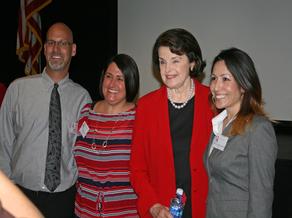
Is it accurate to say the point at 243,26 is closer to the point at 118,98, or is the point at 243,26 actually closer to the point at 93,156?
the point at 118,98

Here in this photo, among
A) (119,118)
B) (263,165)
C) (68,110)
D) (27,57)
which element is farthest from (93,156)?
(27,57)

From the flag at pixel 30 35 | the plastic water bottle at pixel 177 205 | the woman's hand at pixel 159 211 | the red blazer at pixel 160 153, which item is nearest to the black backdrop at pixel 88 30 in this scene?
the flag at pixel 30 35

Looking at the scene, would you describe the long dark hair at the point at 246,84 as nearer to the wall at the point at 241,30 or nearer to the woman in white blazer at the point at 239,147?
the woman in white blazer at the point at 239,147

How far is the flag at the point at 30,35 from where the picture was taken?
4.86m

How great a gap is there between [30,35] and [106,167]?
337 centimetres

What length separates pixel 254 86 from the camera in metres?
1.79

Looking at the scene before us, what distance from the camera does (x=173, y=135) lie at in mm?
2037

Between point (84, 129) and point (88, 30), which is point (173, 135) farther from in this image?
point (88, 30)

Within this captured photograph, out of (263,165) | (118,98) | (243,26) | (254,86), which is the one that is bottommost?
(263,165)

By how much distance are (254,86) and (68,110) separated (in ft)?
4.38

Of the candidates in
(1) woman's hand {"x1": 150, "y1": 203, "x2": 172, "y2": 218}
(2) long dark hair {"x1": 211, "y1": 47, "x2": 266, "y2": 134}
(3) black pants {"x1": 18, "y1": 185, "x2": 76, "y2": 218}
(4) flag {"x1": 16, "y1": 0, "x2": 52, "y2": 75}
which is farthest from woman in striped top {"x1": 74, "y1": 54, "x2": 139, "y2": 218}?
(4) flag {"x1": 16, "y1": 0, "x2": 52, "y2": 75}

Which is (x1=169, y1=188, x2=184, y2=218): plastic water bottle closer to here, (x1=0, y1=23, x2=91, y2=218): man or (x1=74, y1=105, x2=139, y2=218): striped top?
(x1=74, y1=105, x2=139, y2=218): striped top

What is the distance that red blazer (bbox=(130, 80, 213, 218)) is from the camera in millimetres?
1993

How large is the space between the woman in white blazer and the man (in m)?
1.06
